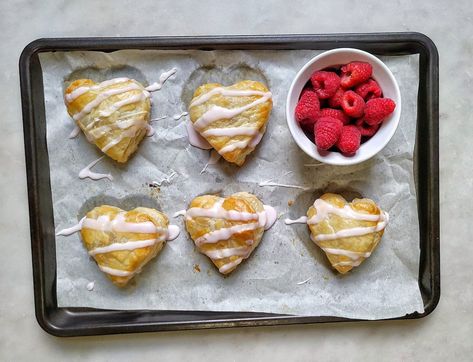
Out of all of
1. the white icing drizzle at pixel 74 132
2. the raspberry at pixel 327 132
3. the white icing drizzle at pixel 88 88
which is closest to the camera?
the raspberry at pixel 327 132

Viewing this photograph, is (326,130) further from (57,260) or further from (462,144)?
(57,260)

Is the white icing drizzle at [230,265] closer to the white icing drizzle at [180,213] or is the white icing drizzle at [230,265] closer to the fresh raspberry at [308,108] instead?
the white icing drizzle at [180,213]

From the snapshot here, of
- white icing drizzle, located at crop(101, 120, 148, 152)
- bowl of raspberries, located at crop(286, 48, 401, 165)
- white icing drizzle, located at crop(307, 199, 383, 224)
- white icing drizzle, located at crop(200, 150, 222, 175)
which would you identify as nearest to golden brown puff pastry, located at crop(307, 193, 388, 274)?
white icing drizzle, located at crop(307, 199, 383, 224)

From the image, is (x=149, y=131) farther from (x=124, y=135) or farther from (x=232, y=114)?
(x=232, y=114)

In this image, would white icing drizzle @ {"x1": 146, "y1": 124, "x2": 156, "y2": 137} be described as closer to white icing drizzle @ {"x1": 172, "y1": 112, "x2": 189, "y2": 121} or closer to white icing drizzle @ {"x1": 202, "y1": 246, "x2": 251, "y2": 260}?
white icing drizzle @ {"x1": 172, "y1": 112, "x2": 189, "y2": 121}

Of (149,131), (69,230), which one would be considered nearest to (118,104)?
(149,131)

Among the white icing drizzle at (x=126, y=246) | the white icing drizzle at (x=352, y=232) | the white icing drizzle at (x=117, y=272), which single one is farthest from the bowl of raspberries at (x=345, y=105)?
the white icing drizzle at (x=117, y=272)

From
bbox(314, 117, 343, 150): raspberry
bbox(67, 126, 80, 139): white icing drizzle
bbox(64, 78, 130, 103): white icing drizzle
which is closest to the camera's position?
bbox(314, 117, 343, 150): raspberry

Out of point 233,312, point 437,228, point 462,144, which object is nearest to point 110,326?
point 233,312
